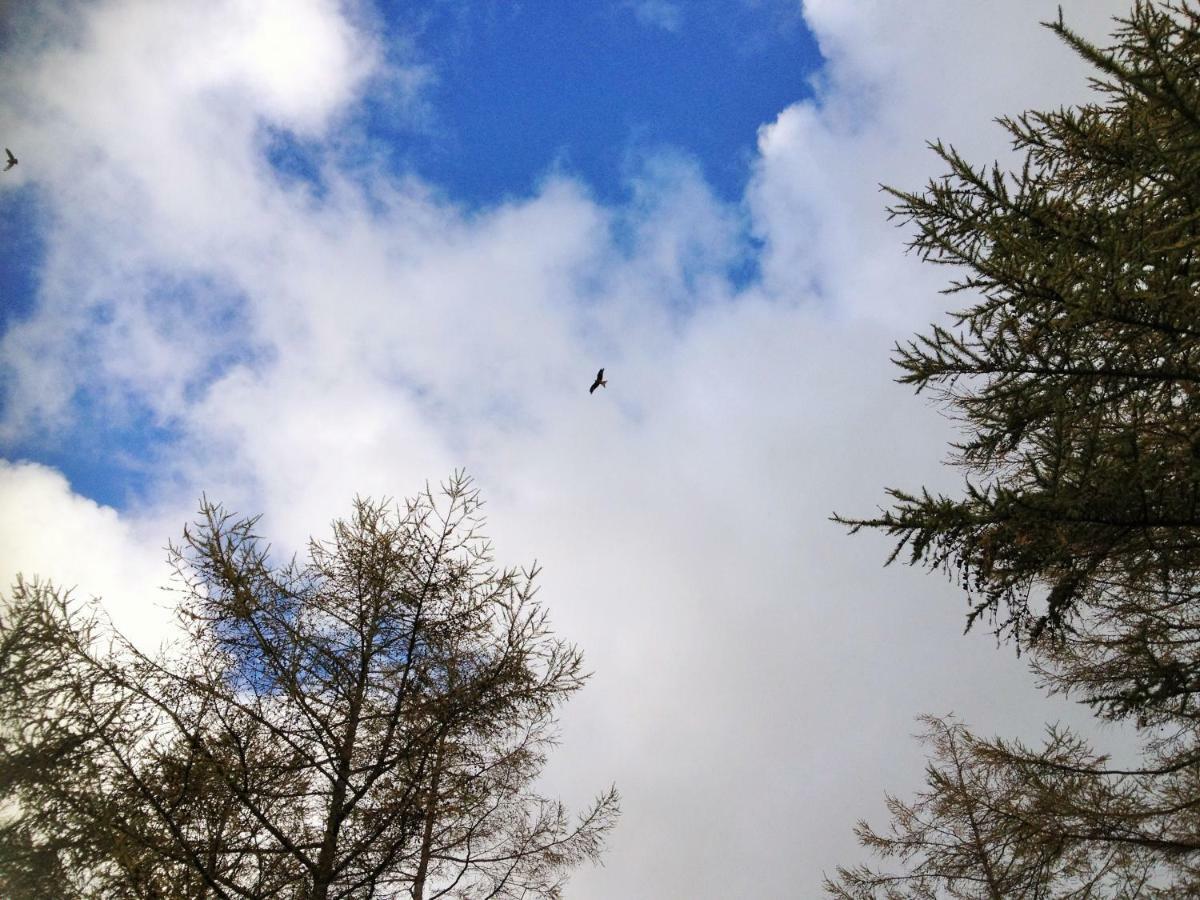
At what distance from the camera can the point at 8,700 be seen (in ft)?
14.1

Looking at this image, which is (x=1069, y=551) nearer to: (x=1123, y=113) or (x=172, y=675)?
(x=1123, y=113)

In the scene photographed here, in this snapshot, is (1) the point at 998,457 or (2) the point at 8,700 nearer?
(2) the point at 8,700

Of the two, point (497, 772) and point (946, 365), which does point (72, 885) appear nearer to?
point (497, 772)

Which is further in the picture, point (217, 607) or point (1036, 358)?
point (217, 607)

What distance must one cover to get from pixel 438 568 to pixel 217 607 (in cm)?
178

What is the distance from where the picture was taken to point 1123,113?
18.3 ft

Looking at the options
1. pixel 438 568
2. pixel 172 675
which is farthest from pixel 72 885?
pixel 438 568

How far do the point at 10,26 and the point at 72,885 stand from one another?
1212 cm

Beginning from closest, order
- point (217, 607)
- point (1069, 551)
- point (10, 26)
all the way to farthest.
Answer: point (1069, 551) → point (217, 607) → point (10, 26)

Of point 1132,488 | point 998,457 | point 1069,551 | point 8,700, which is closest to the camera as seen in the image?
point 1132,488

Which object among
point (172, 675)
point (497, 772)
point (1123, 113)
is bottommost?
point (497, 772)

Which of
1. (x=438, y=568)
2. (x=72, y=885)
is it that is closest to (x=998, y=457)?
(x=438, y=568)

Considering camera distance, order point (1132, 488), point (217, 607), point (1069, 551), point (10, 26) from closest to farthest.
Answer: point (1132, 488) < point (1069, 551) < point (217, 607) < point (10, 26)

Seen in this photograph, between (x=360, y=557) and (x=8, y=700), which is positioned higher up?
(x=360, y=557)
